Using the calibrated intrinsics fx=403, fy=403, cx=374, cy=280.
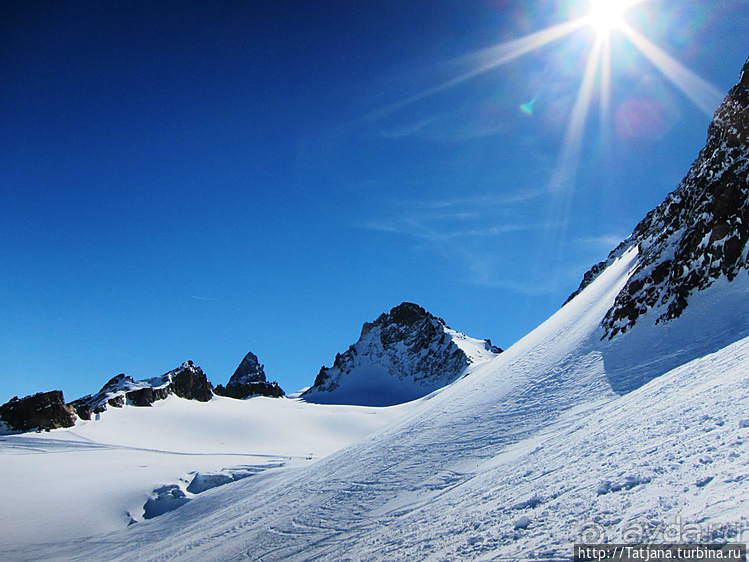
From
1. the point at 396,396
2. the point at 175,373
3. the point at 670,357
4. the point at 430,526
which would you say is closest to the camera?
the point at 430,526

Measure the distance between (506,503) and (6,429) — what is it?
71.1 meters

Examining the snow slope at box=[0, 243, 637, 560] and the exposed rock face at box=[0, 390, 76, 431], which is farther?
the exposed rock face at box=[0, 390, 76, 431]

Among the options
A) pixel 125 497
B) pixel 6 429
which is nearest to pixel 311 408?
pixel 6 429

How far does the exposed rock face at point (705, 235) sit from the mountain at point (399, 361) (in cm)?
9272

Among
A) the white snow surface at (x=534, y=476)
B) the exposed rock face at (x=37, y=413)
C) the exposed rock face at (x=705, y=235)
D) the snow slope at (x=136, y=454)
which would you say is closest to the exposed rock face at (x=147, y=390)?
the snow slope at (x=136, y=454)

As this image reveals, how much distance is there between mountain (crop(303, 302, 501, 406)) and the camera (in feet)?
379

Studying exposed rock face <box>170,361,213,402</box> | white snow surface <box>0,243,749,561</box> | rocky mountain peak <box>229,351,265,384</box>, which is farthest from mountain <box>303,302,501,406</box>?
white snow surface <box>0,243,749,561</box>

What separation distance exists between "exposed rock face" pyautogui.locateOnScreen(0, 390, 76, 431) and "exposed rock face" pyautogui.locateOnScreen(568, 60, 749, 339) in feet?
220

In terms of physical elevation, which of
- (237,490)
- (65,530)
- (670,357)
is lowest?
(65,530)

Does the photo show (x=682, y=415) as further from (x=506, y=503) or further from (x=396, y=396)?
(x=396, y=396)

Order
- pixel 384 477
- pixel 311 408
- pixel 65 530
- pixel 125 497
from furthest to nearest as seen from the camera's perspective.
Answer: pixel 311 408
pixel 125 497
pixel 65 530
pixel 384 477

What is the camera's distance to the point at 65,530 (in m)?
24.8

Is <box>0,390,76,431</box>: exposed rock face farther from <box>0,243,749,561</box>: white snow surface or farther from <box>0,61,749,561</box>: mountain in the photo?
<box>0,243,749,561</box>: white snow surface

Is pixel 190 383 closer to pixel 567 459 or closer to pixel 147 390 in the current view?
pixel 147 390
